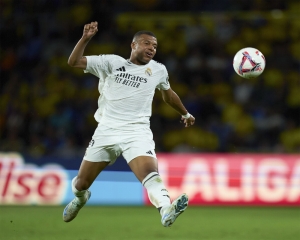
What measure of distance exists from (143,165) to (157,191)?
0.32 meters

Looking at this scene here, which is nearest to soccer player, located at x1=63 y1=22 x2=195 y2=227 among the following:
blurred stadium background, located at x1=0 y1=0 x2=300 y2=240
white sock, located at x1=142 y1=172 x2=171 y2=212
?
white sock, located at x1=142 y1=172 x2=171 y2=212

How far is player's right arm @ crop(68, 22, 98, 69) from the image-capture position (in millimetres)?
6086

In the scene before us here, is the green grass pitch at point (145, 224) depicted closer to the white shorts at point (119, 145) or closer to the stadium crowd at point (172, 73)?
the white shorts at point (119, 145)

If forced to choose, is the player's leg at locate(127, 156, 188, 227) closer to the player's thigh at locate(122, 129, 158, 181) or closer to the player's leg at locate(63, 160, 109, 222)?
the player's thigh at locate(122, 129, 158, 181)

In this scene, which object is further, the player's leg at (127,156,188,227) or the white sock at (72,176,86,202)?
the white sock at (72,176,86,202)

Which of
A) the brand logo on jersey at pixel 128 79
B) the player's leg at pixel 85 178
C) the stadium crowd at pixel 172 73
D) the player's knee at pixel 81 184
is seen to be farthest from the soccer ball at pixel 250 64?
the stadium crowd at pixel 172 73

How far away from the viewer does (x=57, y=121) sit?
45.3ft

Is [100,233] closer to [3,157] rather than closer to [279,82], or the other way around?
[3,157]

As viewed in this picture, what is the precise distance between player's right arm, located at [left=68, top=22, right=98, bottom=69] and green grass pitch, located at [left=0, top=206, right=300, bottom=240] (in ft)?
6.45

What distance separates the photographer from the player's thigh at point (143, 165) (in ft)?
20.1

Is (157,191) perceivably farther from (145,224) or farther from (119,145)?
(145,224)

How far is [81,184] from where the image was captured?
6.64 meters

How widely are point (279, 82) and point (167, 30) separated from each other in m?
3.04

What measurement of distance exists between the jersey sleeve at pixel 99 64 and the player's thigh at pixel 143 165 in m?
1.00
